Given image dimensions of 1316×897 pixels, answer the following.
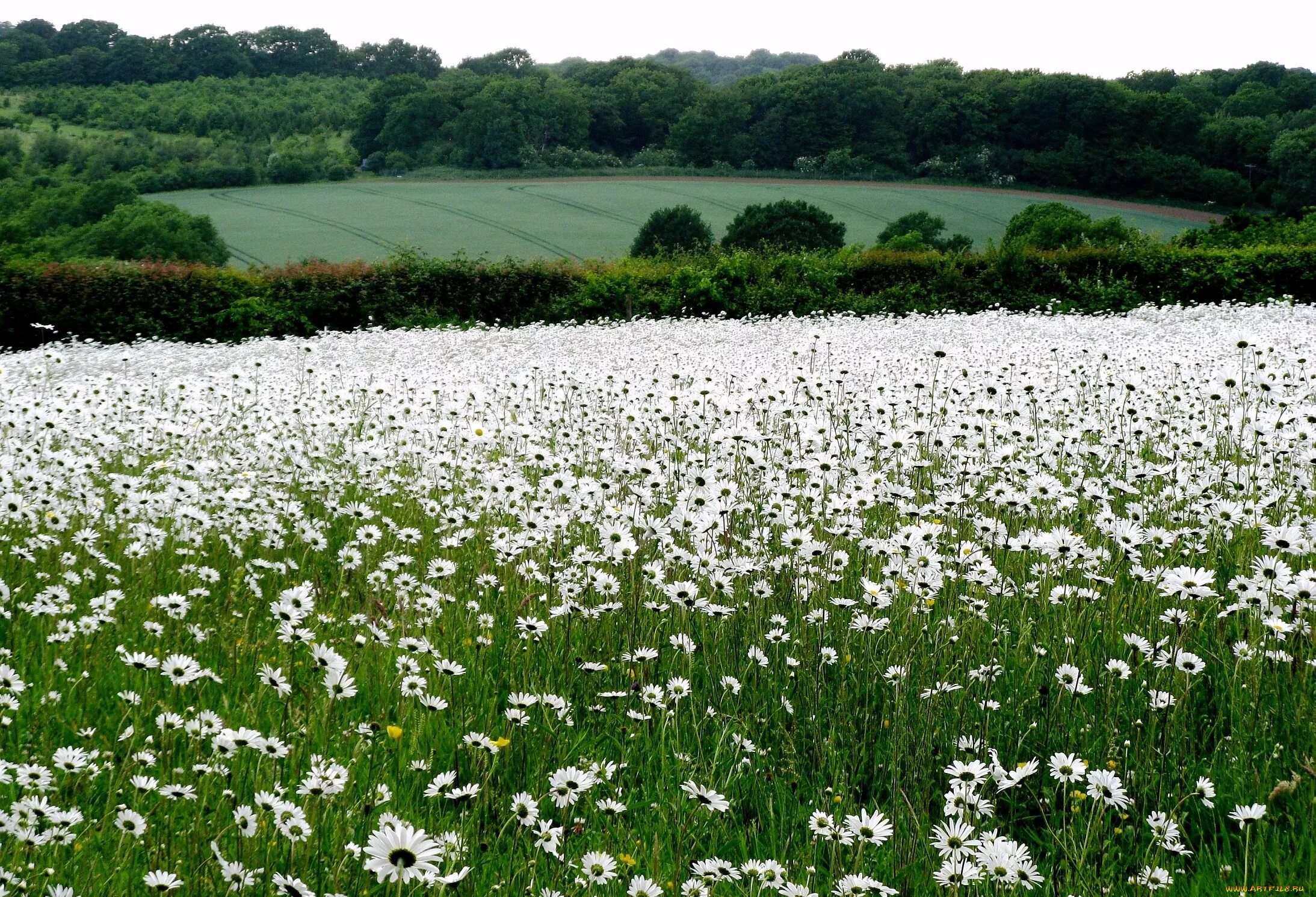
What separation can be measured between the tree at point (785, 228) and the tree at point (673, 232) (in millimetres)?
731

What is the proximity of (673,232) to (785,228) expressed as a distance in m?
3.08

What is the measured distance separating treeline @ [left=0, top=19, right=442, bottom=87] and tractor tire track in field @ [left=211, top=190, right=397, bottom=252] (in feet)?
79.0

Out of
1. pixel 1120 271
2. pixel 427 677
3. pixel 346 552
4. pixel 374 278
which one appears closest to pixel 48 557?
pixel 346 552

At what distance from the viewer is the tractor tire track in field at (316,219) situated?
3686 centimetres

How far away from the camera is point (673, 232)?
26547mm

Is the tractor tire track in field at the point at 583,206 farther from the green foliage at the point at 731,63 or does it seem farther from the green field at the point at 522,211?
the green foliage at the point at 731,63

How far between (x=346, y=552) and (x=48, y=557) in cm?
137

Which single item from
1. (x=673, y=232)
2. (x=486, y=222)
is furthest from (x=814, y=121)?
(x=673, y=232)

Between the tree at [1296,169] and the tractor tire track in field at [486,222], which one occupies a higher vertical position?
the tree at [1296,169]

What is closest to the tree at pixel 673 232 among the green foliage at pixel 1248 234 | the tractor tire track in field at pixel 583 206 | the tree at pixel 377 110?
the green foliage at pixel 1248 234

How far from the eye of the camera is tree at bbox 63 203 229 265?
2670cm

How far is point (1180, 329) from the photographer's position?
13758mm

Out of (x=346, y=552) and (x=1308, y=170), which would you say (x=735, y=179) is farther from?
(x=346, y=552)

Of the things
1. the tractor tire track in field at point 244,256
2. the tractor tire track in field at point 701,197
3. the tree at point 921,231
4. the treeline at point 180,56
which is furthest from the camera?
the treeline at point 180,56
